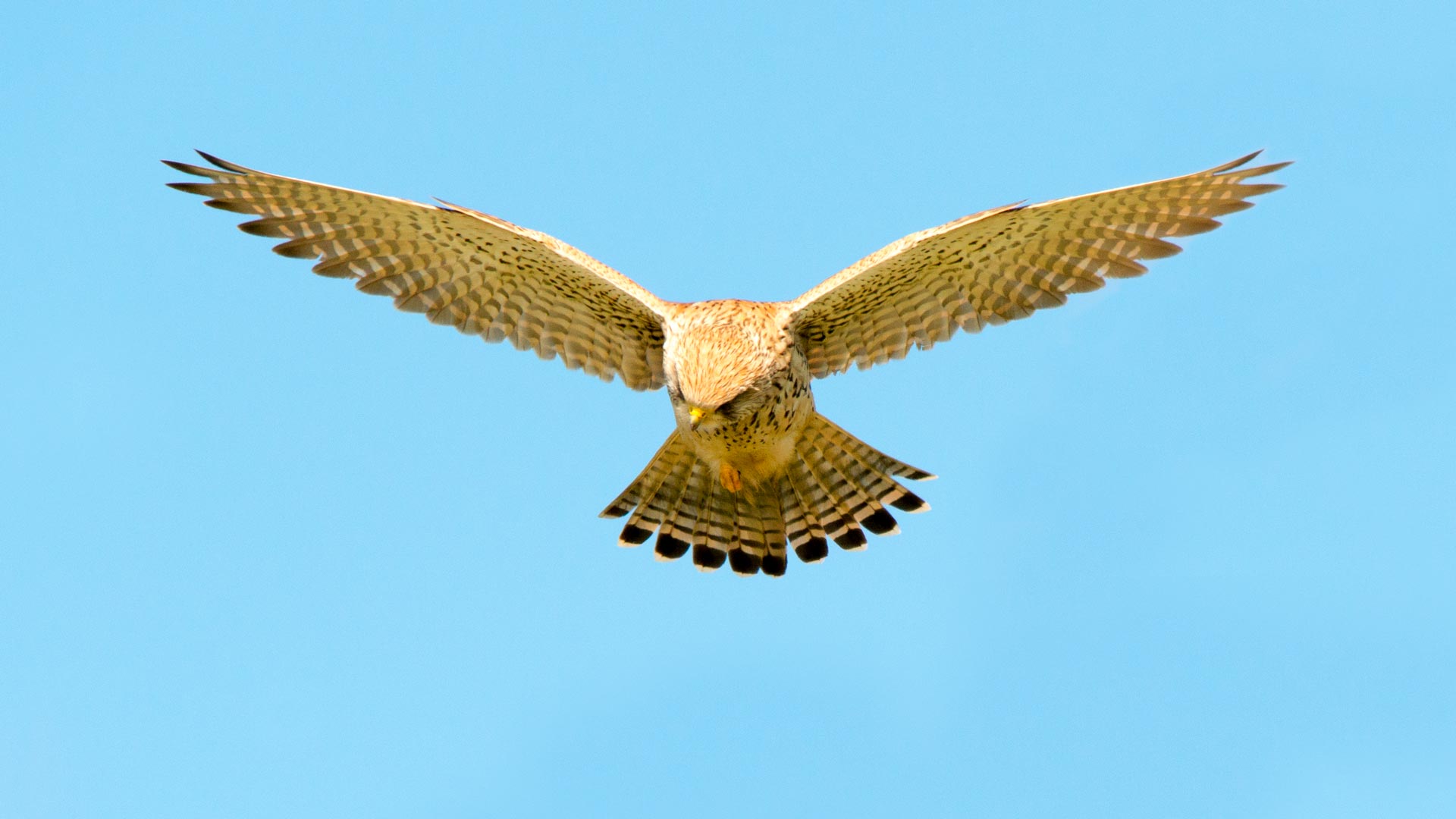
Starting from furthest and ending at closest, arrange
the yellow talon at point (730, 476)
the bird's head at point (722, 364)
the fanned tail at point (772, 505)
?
the fanned tail at point (772, 505) < the yellow talon at point (730, 476) < the bird's head at point (722, 364)

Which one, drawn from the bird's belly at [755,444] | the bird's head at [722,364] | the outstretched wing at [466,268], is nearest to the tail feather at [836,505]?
the bird's belly at [755,444]

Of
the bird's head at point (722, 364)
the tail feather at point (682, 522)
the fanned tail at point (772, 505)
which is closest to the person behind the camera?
the bird's head at point (722, 364)

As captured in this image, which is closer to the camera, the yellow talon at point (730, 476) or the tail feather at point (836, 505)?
the yellow talon at point (730, 476)

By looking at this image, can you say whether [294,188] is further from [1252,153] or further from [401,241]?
[1252,153]

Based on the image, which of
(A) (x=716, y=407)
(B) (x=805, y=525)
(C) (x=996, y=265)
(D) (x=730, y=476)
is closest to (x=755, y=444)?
(D) (x=730, y=476)

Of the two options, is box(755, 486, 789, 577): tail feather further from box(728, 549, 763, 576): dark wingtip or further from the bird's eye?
the bird's eye

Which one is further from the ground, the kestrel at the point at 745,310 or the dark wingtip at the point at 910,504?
the kestrel at the point at 745,310

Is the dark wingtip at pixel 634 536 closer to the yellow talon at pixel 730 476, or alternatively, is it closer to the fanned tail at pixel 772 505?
the fanned tail at pixel 772 505

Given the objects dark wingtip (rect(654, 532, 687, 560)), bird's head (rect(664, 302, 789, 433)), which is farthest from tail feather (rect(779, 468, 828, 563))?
bird's head (rect(664, 302, 789, 433))

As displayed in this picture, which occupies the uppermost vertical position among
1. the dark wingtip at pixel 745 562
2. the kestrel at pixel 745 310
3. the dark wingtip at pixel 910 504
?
the kestrel at pixel 745 310
